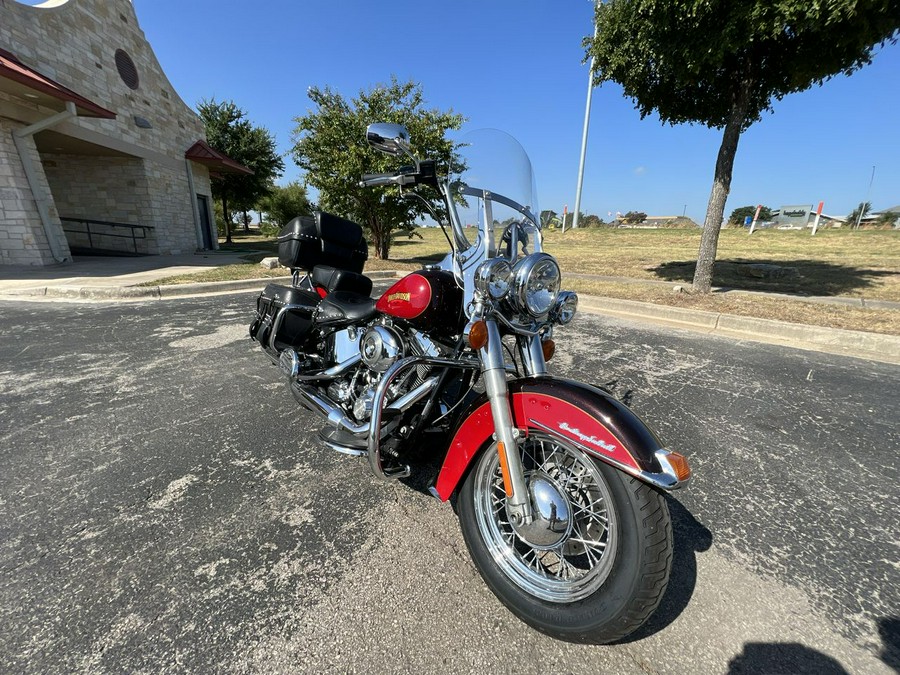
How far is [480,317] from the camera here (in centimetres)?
160

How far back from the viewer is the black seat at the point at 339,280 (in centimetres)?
288

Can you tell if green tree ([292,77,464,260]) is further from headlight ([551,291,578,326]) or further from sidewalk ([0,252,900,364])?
headlight ([551,291,578,326])

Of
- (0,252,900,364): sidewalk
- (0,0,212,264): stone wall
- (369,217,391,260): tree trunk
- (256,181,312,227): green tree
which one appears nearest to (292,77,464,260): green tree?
(369,217,391,260): tree trunk

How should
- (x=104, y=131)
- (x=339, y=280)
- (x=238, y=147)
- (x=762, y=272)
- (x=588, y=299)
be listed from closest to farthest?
(x=339, y=280), (x=588, y=299), (x=762, y=272), (x=104, y=131), (x=238, y=147)

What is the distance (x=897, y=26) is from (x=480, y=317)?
7.95 metres

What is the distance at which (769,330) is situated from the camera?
5.31 meters

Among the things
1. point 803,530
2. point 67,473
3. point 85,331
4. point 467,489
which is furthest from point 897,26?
point 85,331

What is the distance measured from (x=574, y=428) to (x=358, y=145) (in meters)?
11.4

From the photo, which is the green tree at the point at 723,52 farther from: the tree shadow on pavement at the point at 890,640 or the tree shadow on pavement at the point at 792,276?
the tree shadow on pavement at the point at 890,640

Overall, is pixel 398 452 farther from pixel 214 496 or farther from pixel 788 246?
pixel 788 246

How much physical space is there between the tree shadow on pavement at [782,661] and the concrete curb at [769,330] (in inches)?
183

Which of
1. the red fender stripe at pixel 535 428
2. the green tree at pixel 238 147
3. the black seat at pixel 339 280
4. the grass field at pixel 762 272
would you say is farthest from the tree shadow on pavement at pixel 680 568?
the green tree at pixel 238 147

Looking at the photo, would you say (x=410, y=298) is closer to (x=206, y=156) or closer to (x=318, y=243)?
(x=318, y=243)

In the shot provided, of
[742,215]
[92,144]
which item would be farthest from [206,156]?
[742,215]
